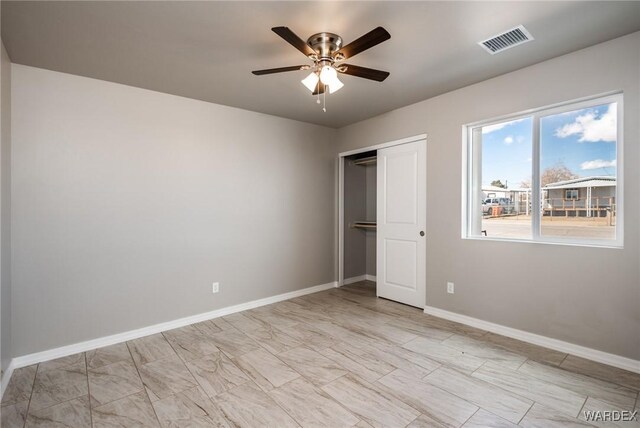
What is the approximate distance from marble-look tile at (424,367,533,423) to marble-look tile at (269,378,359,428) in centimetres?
77

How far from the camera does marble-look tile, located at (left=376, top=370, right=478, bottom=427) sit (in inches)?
75.1

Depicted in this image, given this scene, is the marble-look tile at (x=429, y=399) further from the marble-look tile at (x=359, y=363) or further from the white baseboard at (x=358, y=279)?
the white baseboard at (x=358, y=279)

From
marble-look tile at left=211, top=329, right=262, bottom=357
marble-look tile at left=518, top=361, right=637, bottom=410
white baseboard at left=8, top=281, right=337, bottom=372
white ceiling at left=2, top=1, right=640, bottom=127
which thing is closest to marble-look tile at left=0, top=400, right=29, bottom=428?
white baseboard at left=8, top=281, right=337, bottom=372

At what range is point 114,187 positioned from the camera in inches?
120

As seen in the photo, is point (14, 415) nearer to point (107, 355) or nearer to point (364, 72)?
point (107, 355)

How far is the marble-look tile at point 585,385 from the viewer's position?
2.05 meters

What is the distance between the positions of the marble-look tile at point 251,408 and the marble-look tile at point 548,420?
4.72 ft

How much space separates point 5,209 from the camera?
2391 mm

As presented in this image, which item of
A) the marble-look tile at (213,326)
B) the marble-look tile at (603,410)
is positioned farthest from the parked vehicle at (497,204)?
the marble-look tile at (213,326)

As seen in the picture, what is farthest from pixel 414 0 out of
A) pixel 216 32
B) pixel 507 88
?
pixel 507 88

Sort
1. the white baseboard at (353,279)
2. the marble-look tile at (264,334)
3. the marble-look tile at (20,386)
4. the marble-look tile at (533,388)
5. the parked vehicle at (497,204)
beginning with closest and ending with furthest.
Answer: the marble-look tile at (533,388) → the marble-look tile at (20,386) → the marble-look tile at (264,334) → the parked vehicle at (497,204) → the white baseboard at (353,279)

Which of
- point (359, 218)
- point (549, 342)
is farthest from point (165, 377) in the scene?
point (359, 218)

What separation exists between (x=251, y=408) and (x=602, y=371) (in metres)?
2.70

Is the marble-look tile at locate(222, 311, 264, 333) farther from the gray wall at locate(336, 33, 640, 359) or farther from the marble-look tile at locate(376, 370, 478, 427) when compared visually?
the gray wall at locate(336, 33, 640, 359)
